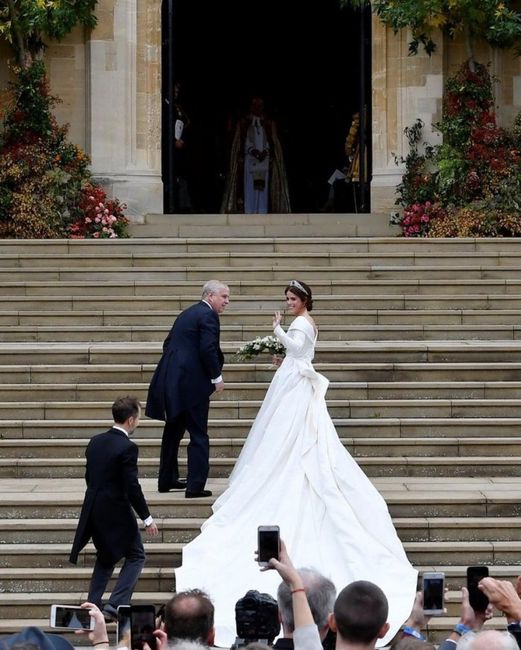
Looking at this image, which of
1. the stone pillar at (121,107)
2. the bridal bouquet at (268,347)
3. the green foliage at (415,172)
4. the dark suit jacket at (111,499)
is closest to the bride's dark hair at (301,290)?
the bridal bouquet at (268,347)

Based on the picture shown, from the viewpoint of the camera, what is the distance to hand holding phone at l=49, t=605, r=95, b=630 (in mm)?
5430

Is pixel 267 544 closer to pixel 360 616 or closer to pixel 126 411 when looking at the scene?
pixel 360 616

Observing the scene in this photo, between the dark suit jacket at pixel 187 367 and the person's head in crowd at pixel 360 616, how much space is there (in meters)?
6.40

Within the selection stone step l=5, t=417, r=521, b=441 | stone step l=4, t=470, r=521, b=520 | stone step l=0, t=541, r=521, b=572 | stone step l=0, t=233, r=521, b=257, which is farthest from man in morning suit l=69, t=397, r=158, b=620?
stone step l=0, t=233, r=521, b=257

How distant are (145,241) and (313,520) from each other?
7.39 m

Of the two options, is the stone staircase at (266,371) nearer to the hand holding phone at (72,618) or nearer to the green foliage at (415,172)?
the green foliage at (415,172)

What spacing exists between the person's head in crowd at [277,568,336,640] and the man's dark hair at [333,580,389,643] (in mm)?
682

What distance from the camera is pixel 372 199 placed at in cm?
2016

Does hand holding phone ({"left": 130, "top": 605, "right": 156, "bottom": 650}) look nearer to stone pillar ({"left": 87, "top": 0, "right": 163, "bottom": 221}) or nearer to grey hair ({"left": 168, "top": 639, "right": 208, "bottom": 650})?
grey hair ({"left": 168, "top": 639, "right": 208, "bottom": 650})

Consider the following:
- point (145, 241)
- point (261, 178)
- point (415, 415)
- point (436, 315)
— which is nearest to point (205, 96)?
point (261, 178)

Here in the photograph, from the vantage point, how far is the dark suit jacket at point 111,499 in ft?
31.9

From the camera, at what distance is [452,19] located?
19.2 meters

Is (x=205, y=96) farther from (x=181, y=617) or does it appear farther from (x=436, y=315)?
(x=181, y=617)

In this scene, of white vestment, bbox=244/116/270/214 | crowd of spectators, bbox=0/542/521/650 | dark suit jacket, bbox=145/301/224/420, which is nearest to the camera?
crowd of spectators, bbox=0/542/521/650
